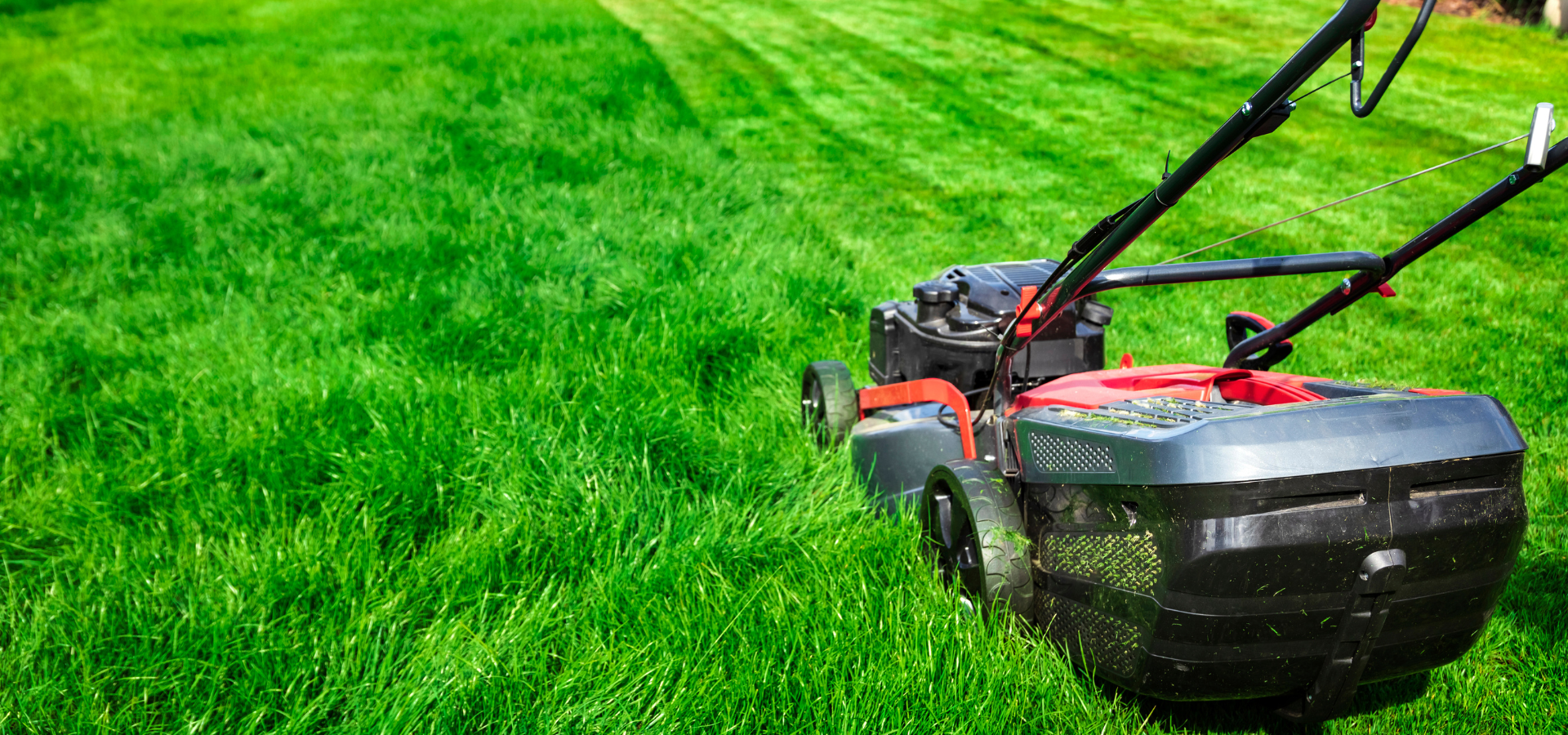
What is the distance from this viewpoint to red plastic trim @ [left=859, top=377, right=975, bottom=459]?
2178 millimetres

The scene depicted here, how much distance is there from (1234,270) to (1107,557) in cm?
67

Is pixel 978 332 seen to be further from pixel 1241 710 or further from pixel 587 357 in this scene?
pixel 587 357

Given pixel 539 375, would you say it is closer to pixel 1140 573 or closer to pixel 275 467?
pixel 275 467

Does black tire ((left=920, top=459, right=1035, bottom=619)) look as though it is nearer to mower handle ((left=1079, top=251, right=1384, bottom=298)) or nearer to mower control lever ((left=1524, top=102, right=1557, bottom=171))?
mower handle ((left=1079, top=251, right=1384, bottom=298))

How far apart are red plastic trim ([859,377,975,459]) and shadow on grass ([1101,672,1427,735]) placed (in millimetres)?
609

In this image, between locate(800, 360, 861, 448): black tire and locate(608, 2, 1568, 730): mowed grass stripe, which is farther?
locate(608, 2, 1568, 730): mowed grass stripe

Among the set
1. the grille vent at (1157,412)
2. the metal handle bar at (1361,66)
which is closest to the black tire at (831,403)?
Result: the grille vent at (1157,412)

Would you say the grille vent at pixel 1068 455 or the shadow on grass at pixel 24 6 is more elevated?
the shadow on grass at pixel 24 6

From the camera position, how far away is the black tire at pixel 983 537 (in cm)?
176

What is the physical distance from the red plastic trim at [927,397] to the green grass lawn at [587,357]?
0.22m

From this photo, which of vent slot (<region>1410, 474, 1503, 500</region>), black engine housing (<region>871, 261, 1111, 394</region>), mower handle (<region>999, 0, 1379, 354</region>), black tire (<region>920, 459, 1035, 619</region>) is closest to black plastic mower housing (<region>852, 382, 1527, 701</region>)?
vent slot (<region>1410, 474, 1503, 500</region>)

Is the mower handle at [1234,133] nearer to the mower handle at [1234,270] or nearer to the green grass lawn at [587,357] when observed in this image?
the mower handle at [1234,270]

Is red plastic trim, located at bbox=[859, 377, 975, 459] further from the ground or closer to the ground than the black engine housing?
closer to the ground

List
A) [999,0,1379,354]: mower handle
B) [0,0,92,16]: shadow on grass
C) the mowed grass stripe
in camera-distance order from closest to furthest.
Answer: [999,0,1379,354]: mower handle
the mowed grass stripe
[0,0,92,16]: shadow on grass
